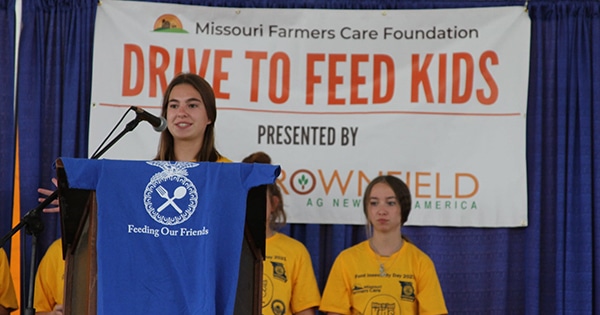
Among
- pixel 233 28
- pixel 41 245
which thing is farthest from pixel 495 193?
pixel 41 245

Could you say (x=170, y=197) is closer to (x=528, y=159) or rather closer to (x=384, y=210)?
(x=384, y=210)

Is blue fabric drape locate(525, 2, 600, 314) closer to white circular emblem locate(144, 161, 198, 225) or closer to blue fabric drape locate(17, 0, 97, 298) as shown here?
blue fabric drape locate(17, 0, 97, 298)

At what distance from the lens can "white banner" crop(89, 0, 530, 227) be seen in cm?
466

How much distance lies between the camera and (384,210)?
4.18m

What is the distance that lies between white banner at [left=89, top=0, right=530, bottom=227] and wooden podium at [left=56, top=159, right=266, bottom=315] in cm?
225

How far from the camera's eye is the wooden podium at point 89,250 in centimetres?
232

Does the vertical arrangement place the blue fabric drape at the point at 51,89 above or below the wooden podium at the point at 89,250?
above

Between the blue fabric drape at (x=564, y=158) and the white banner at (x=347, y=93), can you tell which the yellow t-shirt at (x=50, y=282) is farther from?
the blue fabric drape at (x=564, y=158)

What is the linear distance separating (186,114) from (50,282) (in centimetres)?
171

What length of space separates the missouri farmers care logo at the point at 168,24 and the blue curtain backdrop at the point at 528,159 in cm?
37

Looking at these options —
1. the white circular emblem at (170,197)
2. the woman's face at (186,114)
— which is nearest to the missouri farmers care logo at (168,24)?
the woman's face at (186,114)

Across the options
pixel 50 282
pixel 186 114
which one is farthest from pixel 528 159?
pixel 50 282

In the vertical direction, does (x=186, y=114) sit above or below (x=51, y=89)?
below

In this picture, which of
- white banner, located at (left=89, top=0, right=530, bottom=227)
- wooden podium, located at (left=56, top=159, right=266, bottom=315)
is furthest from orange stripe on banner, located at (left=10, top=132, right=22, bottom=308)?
wooden podium, located at (left=56, top=159, right=266, bottom=315)
